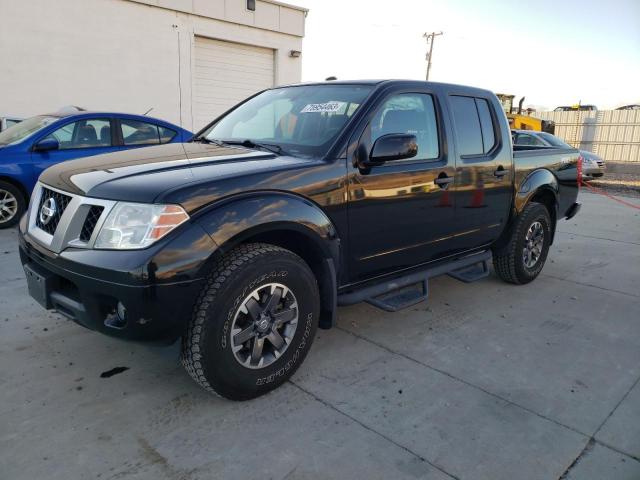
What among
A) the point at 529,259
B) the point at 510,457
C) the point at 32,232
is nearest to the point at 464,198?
the point at 529,259

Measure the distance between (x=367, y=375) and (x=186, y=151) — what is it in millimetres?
1876

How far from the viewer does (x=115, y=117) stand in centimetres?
704

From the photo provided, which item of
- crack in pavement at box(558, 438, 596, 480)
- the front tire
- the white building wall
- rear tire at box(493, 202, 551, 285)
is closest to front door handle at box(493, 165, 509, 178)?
rear tire at box(493, 202, 551, 285)

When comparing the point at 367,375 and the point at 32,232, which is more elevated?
the point at 32,232

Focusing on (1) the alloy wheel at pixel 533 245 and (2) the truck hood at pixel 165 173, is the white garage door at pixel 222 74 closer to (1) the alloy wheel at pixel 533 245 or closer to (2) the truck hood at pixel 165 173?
(1) the alloy wheel at pixel 533 245

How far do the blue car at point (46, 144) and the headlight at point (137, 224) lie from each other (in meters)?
4.89

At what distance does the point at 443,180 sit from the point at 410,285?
84 cm

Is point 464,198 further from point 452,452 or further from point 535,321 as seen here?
point 452,452

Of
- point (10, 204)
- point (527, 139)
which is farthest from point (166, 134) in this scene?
point (527, 139)

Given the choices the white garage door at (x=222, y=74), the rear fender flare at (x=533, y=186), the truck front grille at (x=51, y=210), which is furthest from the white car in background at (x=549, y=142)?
the truck front grille at (x=51, y=210)

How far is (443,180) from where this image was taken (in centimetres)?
370

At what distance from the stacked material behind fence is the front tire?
26485mm

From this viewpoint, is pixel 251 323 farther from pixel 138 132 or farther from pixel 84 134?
pixel 138 132

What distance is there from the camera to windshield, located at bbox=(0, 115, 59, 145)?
6.64 metres
